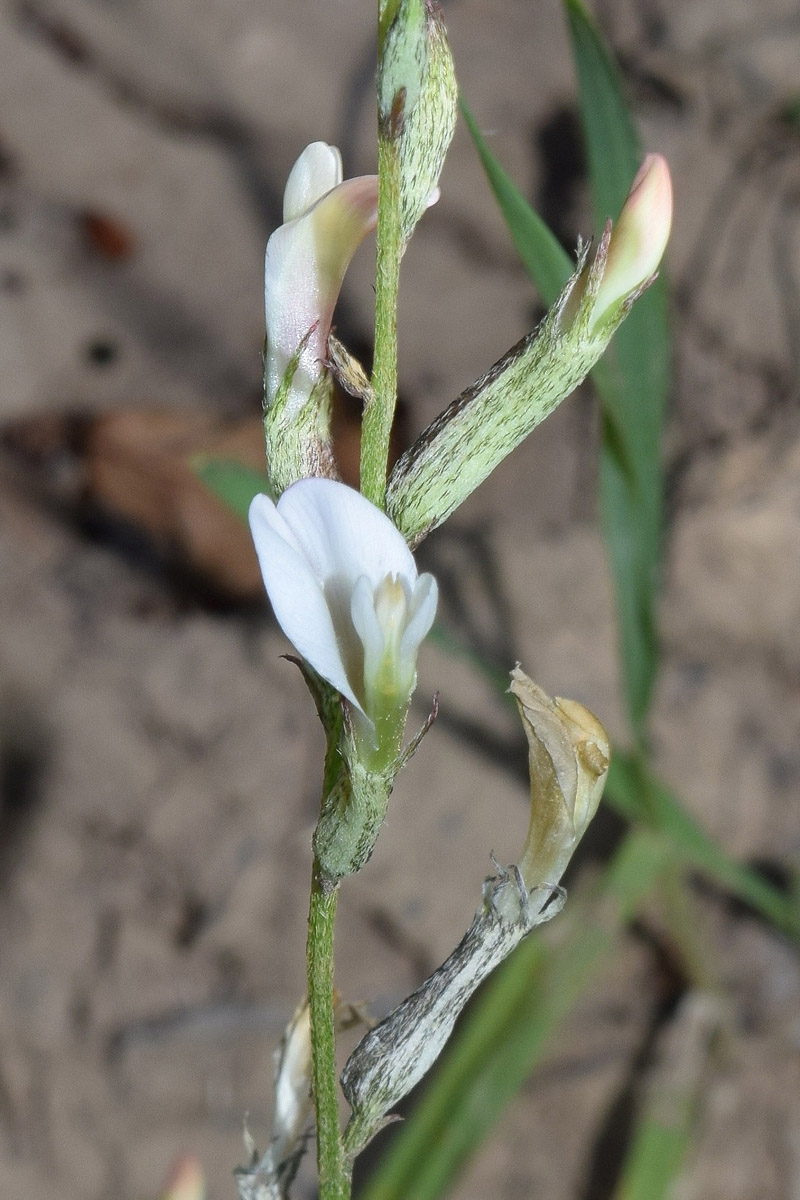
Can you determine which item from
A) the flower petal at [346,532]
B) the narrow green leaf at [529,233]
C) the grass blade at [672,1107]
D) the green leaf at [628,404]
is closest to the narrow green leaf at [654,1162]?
the grass blade at [672,1107]

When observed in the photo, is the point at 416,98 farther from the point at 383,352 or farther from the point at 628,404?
the point at 628,404

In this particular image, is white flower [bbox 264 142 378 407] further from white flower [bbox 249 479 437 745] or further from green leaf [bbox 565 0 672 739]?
green leaf [bbox 565 0 672 739]

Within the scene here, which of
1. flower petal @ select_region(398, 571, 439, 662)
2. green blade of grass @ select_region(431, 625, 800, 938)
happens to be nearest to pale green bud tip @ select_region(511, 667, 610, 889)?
flower petal @ select_region(398, 571, 439, 662)

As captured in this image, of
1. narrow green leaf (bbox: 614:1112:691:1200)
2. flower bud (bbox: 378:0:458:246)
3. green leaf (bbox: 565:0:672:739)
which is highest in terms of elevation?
green leaf (bbox: 565:0:672:739)

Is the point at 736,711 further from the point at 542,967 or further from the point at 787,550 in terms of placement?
the point at 542,967

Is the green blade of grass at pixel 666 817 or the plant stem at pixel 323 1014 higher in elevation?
the green blade of grass at pixel 666 817

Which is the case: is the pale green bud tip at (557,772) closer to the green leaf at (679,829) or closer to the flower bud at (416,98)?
the flower bud at (416,98)

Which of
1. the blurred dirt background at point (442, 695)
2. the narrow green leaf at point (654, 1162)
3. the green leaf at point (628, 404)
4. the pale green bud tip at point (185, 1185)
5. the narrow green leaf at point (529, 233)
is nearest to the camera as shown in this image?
Answer: the pale green bud tip at point (185, 1185)

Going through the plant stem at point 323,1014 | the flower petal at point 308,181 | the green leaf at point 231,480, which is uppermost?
the green leaf at point 231,480
